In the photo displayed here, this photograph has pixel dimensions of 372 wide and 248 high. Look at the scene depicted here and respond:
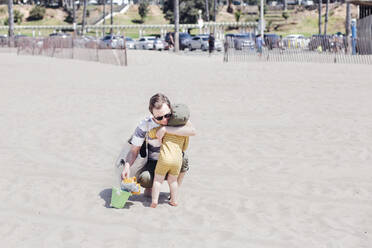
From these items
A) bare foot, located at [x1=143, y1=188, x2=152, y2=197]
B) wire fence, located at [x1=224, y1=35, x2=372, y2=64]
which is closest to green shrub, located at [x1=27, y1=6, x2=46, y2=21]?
wire fence, located at [x1=224, y1=35, x2=372, y2=64]

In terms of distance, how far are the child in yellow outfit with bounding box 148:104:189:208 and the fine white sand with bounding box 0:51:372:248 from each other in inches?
9.9

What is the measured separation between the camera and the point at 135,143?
6.48 m

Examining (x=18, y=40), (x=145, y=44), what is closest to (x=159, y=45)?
(x=145, y=44)

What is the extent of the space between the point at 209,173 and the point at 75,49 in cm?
3263

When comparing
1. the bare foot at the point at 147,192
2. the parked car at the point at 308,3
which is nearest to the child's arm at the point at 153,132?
the bare foot at the point at 147,192

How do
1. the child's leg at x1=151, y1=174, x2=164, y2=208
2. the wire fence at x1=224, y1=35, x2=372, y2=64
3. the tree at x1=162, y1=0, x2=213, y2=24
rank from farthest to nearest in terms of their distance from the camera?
the tree at x1=162, y1=0, x2=213, y2=24 → the wire fence at x1=224, y1=35, x2=372, y2=64 → the child's leg at x1=151, y1=174, x2=164, y2=208

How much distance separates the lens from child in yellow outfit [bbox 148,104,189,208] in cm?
635

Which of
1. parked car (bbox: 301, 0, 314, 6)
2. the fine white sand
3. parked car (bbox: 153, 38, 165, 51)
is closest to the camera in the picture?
the fine white sand

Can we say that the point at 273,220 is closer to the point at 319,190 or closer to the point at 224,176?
the point at 319,190

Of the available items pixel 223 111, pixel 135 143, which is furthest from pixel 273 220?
pixel 223 111

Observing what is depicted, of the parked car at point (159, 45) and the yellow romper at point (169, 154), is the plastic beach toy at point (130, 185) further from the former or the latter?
the parked car at point (159, 45)

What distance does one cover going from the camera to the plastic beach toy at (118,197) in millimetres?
6422

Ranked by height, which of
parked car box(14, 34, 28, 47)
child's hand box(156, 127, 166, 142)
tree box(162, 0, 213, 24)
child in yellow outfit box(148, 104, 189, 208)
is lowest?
child in yellow outfit box(148, 104, 189, 208)

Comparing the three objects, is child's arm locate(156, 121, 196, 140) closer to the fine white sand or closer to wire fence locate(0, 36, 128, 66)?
the fine white sand
